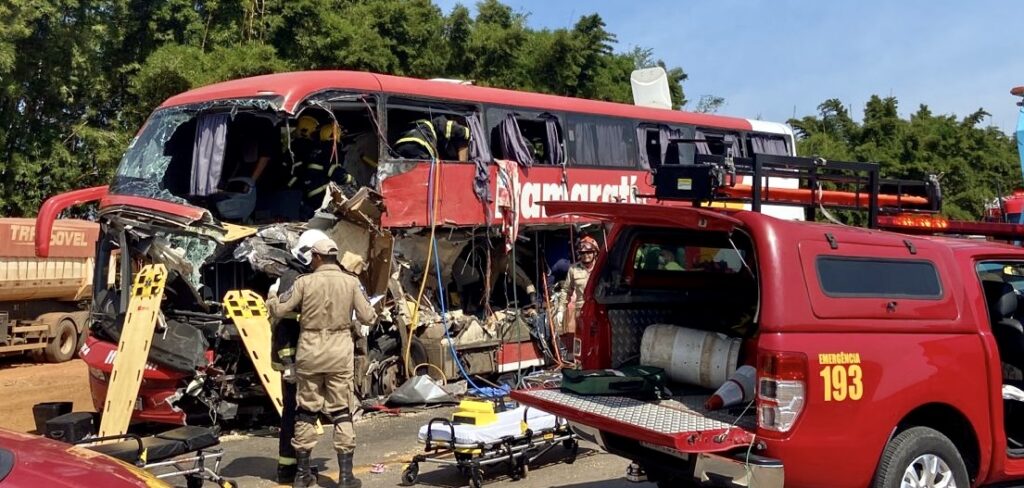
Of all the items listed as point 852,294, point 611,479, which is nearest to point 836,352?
point 852,294

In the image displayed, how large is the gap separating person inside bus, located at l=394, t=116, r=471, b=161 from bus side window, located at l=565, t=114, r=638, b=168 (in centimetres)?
186

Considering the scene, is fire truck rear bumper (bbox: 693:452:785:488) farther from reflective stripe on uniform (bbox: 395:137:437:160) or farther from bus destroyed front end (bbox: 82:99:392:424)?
reflective stripe on uniform (bbox: 395:137:437:160)

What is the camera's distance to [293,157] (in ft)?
35.9

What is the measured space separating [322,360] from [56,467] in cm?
318

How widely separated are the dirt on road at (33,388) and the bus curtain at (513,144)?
5959 mm

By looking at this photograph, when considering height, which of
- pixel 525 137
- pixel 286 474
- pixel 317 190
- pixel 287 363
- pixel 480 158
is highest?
pixel 525 137

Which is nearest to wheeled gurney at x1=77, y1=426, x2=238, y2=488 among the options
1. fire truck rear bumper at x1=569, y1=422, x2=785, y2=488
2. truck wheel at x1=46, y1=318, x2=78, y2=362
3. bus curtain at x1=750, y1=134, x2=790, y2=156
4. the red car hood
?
the red car hood

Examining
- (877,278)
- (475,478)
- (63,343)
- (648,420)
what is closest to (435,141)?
(475,478)

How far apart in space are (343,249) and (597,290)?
4.20 m

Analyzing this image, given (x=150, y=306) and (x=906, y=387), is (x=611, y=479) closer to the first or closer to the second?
(x=906, y=387)

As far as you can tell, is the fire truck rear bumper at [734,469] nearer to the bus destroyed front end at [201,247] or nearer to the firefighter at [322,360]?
the firefighter at [322,360]

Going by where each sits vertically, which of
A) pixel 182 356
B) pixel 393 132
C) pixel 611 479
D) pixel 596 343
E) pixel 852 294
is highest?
pixel 393 132

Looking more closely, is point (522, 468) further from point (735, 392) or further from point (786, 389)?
point (786, 389)

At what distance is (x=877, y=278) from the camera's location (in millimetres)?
5297
